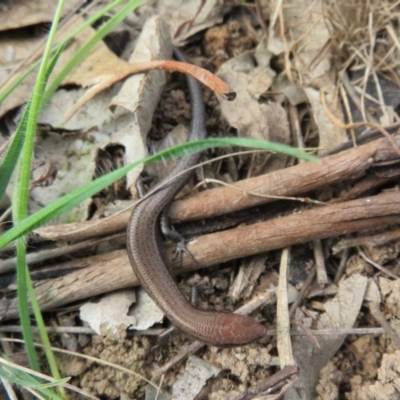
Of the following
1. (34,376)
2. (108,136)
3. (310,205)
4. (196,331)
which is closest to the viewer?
(34,376)

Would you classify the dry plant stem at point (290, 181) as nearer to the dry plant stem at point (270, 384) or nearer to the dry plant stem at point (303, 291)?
the dry plant stem at point (303, 291)

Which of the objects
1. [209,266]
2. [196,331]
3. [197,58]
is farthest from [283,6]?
[196,331]

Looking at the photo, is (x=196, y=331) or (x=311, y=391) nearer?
(x=311, y=391)

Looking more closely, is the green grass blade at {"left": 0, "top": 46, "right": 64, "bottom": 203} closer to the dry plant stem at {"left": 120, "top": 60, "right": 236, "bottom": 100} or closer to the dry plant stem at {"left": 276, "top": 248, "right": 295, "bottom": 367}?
the dry plant stem at {"left": 120, "top": 60, "right": 236, "bottom": 100}

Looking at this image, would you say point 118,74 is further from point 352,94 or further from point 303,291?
point 303,291

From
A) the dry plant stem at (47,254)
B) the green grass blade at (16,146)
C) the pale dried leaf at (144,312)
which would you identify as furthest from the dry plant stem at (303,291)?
the green grass blade at (16,146)

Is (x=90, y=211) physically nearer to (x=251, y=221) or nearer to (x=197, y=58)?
(x=251, y=221)
